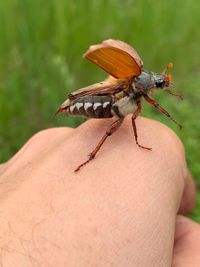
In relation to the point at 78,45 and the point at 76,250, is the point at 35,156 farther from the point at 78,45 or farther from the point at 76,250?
the point at 78,45

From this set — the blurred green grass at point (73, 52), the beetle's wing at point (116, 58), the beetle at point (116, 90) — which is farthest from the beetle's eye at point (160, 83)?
the blurred green grass at point (73, 52)

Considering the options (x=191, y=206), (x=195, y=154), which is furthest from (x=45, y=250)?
(x=195, y=154)

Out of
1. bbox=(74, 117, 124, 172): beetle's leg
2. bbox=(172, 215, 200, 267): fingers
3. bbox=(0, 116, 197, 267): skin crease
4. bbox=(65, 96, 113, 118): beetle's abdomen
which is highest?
bbox=(65, 96, 113, 118): beetle's abdomen

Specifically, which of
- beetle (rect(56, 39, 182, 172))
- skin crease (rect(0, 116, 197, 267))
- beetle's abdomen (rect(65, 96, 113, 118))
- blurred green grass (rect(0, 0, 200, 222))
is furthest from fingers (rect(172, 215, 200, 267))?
blurred green grass (rect(0, 0, 200, 222))

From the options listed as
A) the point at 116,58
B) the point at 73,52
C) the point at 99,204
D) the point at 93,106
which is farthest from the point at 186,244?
the point at 73,52

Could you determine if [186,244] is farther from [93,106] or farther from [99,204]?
[93,106]

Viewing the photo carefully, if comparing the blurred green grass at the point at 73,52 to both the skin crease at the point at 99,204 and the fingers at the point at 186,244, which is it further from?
the skin crease at the point at 99,204

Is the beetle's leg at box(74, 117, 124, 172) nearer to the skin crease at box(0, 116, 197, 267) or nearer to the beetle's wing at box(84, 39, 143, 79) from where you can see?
the skin crease at box(0, 116, 197, 267)

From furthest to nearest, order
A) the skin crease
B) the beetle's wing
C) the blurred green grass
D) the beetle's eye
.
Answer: the blurred green grass → the beetle's eye → the beetle's wing → the skin crease
